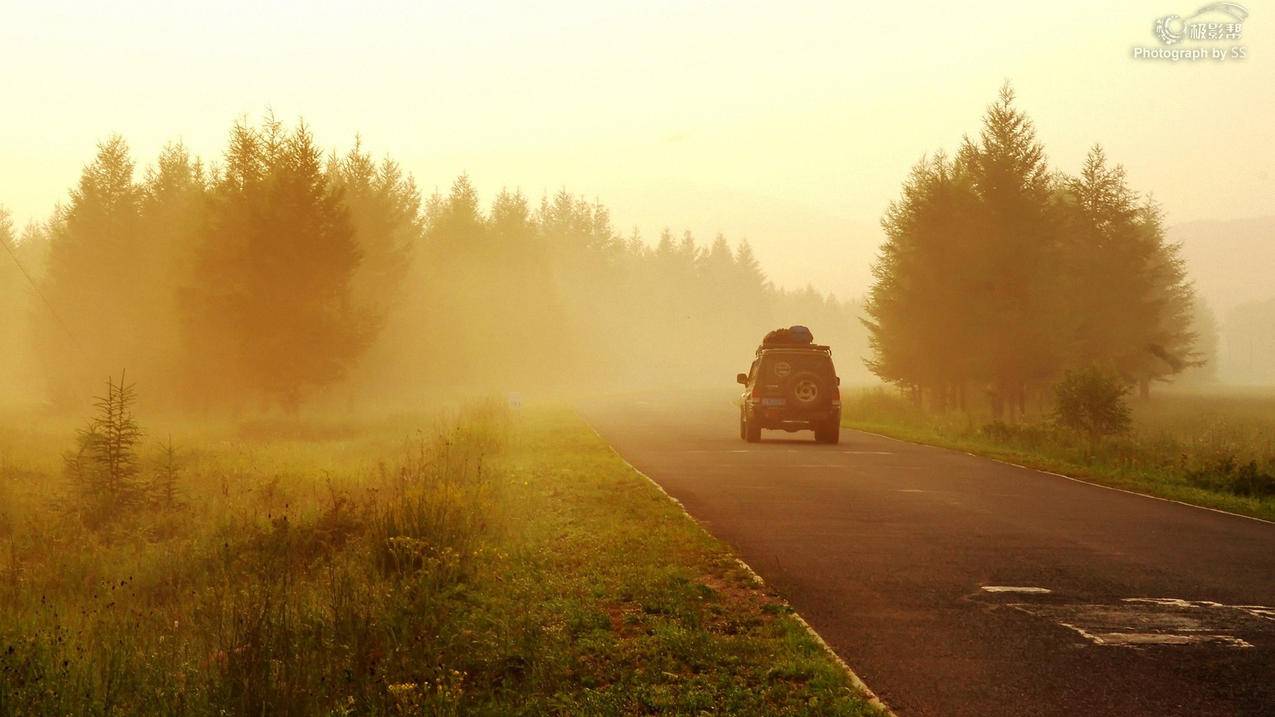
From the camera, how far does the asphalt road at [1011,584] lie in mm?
5461

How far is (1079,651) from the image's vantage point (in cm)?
615

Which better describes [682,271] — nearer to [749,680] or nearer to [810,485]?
[810,485]

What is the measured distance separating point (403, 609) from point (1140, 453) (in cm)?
1817

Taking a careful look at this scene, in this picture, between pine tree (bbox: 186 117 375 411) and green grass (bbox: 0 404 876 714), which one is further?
pine tree (bbox: 186 117 375 411)

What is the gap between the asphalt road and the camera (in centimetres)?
546

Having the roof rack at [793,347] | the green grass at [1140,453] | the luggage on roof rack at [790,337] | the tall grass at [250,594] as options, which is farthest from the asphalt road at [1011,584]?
the luggage on roof rack at [790,337]

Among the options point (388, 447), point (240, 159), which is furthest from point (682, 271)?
point (388, 447)

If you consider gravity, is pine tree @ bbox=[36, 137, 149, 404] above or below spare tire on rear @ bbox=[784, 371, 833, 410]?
above

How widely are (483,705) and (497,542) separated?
15.0 ft

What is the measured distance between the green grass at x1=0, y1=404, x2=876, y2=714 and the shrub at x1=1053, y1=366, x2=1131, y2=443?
1573 centimetres

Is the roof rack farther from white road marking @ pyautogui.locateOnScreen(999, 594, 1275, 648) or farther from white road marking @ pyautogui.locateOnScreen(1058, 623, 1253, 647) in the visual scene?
white road marking @ pyautogui.locateOnScreen(1058, 623, 1253, 647)

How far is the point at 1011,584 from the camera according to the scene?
8266mm

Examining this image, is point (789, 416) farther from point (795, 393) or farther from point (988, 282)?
point (988, 282)

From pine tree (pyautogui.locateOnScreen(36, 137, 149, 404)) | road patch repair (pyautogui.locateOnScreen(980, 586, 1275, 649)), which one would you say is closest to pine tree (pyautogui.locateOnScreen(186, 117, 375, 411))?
pine tree (pyautogui.locateOnScreen(36, 137, 149, 404))
